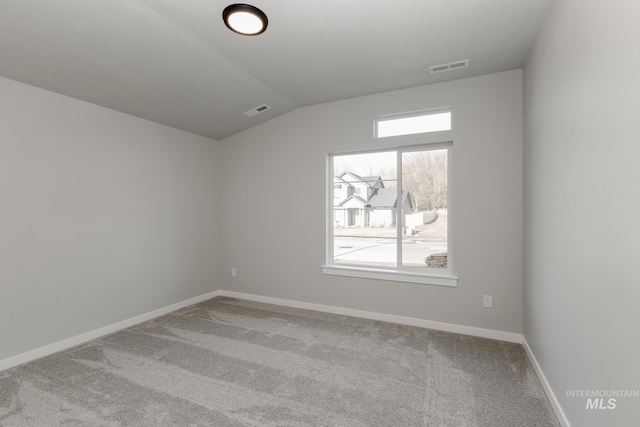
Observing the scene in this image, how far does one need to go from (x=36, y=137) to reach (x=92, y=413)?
7.75 feet

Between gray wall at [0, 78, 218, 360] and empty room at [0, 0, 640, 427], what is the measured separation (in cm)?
2

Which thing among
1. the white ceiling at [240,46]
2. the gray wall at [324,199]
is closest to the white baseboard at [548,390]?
the gray wall at [324,199]

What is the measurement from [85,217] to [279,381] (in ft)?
8.28

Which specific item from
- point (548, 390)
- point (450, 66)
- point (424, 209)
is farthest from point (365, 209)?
point (548, 390)

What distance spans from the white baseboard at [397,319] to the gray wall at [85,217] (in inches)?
44.3

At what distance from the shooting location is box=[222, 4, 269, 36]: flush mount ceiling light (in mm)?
1957

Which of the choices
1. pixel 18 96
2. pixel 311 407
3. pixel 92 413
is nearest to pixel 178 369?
pixel 92 413

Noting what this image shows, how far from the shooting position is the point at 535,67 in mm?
2426

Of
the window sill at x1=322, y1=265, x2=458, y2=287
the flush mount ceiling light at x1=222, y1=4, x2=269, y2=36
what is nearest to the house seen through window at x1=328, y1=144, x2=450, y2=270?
the window sill at x1=322, y1=265, x2=458, y2=287

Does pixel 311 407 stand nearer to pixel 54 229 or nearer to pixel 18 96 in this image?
pixel 54 229

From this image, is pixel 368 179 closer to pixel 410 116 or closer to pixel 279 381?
pixel 410 116

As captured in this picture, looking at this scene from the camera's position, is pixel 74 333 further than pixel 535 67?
Yes

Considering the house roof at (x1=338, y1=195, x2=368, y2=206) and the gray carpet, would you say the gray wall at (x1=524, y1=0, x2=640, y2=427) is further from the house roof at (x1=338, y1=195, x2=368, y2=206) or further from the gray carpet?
A: the house roof at (x1=338, y1=195, x2=368, y2=206)

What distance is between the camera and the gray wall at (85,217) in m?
2.55
